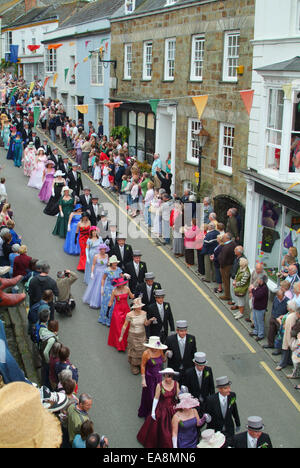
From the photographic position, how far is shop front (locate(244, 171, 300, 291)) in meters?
14.9

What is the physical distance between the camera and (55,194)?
2014 centimetres

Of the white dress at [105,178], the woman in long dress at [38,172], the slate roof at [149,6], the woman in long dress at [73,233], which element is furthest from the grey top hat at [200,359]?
the woman in long dress at [38,172]

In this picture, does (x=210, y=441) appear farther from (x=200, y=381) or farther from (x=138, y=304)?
(x=138, y=304)

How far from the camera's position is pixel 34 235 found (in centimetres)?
1864

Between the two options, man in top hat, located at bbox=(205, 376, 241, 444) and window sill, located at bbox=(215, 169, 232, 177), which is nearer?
man in top hat, located at bbox=(205, 376, 241, 444)

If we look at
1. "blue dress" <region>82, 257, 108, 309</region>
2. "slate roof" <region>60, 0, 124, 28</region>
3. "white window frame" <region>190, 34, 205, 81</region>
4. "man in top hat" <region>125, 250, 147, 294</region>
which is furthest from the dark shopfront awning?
"slate roof" <region>60, 0, 124, 28</region>

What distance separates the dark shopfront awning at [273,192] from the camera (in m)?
14.5

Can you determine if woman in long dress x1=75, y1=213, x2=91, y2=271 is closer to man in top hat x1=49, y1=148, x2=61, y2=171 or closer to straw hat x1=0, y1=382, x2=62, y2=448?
man in top hat x1=49, y1=148, x2=61, y2=171

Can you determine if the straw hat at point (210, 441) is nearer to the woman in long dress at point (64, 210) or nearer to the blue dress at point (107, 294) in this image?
the blue dress at point (107, 294)

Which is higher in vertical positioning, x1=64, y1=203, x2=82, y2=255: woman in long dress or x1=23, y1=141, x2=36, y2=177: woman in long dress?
x1=23, y1=141, x2=36, y2=177: woman in long dress

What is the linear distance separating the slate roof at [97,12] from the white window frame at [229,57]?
40.3ft

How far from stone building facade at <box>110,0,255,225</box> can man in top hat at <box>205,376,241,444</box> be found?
10327mm

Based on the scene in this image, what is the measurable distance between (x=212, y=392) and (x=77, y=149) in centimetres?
1963
